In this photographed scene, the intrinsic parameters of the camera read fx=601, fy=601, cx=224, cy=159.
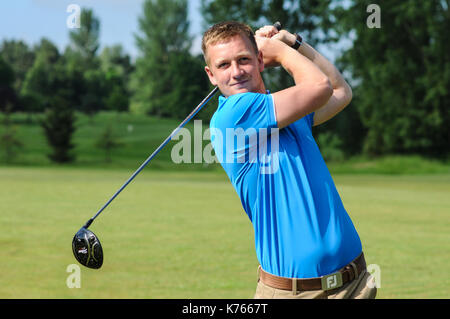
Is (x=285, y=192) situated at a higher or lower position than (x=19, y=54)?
lower

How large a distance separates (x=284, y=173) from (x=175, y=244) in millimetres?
9850

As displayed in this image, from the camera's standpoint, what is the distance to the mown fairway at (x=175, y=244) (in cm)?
886

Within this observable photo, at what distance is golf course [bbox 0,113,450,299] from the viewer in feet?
29.2

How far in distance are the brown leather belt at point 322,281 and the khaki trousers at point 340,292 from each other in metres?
0.02

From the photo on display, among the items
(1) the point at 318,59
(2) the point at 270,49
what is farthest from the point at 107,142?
(2) the point at 270,49

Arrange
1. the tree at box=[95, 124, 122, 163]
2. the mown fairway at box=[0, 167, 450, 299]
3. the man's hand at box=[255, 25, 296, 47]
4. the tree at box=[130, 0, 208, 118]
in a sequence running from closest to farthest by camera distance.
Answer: the man's hand at box=[255, 25, 296, 47] < the mown fairway at box=[0, 167, 450, 299] < the tree at box=[95, 124, 122, 163] < the tree at box=[130, 0, 208, 118]

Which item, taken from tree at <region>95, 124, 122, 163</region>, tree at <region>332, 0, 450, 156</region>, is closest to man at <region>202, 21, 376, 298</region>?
tree at <region>332, 0, 450, 156</region>

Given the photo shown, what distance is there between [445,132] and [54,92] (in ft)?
216

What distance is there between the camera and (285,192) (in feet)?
10.1

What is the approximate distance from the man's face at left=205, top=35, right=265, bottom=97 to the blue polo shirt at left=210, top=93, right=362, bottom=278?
10cm

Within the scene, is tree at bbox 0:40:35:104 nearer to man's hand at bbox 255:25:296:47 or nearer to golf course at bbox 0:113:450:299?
golf course at bbox 0:113:450:299

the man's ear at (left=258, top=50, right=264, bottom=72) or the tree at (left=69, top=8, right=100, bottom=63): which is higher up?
the tree at (left=69, top=8, right=100, bottom=63)

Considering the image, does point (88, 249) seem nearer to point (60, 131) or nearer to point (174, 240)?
point (174, 240)
